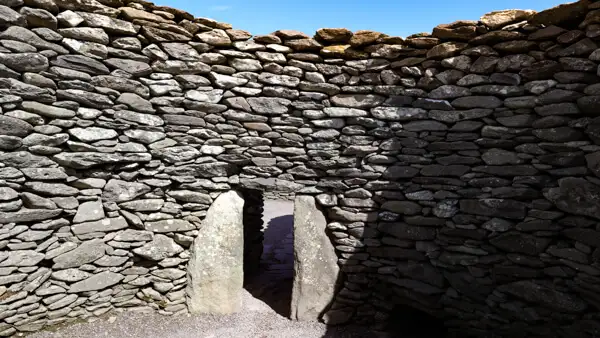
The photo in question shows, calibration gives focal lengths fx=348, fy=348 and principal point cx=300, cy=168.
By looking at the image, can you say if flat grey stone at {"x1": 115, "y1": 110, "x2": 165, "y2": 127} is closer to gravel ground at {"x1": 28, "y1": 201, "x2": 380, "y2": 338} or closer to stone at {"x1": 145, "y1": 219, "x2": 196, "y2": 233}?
stone at {"x1": 145, "y1": 219, "x2": 196, "y2": 233}

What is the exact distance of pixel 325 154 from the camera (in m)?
4.46

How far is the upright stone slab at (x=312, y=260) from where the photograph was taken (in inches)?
182

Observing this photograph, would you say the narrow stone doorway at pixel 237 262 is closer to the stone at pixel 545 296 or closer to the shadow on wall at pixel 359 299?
the shadow on wall at pixel 359 299

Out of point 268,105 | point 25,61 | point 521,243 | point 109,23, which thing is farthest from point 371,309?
point 25,61

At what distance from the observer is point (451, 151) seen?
4055mm

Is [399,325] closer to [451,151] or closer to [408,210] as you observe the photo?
[408,210]


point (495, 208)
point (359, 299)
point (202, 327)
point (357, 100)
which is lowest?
point (202, 327)

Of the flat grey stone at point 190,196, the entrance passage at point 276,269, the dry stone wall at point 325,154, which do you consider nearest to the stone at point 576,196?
the dry stone wall at point 325,154

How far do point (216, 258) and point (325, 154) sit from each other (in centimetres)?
197

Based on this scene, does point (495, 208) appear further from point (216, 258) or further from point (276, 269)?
point (276, 269)

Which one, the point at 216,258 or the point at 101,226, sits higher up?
the point at 101,226

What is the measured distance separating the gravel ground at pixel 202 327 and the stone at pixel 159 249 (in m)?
0.78

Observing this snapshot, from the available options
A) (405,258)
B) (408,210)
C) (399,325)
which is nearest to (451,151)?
(408,210)

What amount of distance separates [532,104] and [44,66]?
16.5 feet
